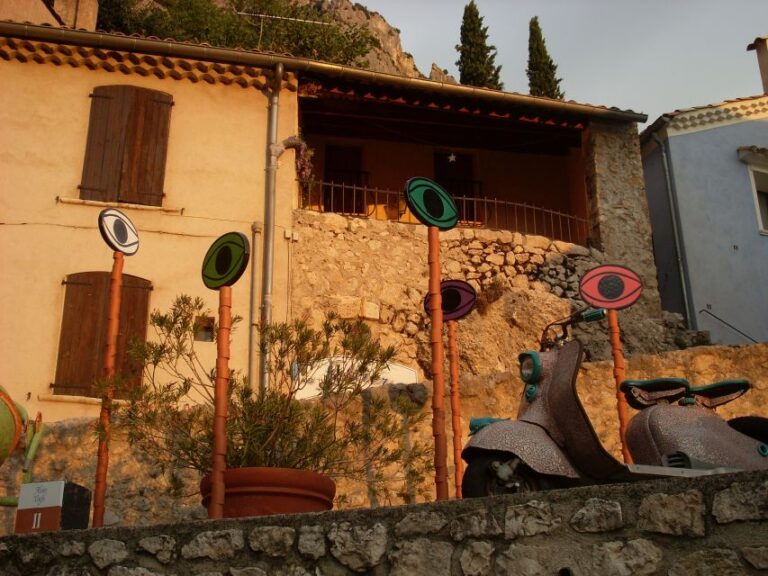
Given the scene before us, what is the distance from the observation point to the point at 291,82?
1356cm

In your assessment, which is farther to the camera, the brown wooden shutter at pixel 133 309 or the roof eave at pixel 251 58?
the roof eave at pixel 251 58

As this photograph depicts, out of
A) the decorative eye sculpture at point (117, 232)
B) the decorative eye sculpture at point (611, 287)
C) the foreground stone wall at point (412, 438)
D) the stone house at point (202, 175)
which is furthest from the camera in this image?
the stone house at point (202, 175)

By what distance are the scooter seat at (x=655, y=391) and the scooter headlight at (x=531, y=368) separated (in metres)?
0.56

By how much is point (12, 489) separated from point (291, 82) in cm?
718

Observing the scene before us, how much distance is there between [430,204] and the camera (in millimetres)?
6332

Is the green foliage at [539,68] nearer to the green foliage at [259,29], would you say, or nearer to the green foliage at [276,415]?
the green foliage at [259,29]

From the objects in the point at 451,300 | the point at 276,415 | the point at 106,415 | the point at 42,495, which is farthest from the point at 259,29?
the point at 42,495

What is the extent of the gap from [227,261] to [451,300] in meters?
2.63

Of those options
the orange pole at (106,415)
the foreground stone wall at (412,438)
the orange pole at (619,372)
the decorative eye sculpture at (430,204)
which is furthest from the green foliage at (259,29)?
the decorative eye sculpture at (430,204)

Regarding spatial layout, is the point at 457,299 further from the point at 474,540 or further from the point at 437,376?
→ the point at 474,540

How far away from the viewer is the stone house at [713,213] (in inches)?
611

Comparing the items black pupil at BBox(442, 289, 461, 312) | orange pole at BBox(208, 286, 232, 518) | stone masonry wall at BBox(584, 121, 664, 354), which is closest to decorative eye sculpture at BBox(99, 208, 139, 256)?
orange pole at BBox(208, 286, 232, 518)

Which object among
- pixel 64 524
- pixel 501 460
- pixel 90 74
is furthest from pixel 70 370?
pixel 501 460

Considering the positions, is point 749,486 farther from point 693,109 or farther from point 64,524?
point 693,109
